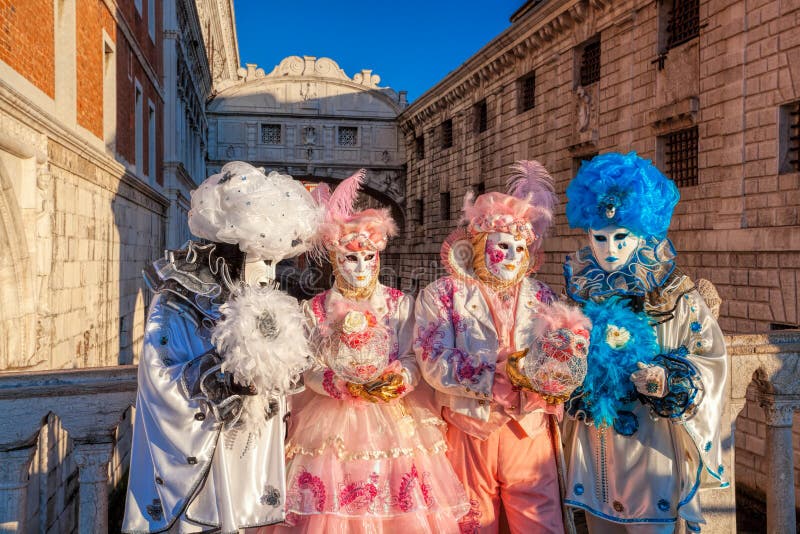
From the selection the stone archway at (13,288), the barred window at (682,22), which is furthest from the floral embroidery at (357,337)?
the barred window at (682,22)

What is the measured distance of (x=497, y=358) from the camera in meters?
3.20

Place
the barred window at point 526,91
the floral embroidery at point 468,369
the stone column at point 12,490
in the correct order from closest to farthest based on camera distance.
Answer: the stone column at point 12,490
the floral embroidery at point 468,369
the barred window at point 526,91

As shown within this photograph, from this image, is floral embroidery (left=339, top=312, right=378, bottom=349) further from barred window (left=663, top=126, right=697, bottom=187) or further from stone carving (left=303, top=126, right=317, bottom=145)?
stone carving (left=303, top=126, right=317, bottom=145)

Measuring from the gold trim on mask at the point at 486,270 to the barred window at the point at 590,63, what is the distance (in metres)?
11.2

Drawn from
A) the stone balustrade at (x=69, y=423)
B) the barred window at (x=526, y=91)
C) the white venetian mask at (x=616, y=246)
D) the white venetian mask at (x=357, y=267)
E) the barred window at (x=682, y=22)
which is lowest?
the stone balustrade at (x=69, y=423)

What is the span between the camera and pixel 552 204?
3574 millimetres

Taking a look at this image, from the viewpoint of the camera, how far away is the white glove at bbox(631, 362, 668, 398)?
277 cm

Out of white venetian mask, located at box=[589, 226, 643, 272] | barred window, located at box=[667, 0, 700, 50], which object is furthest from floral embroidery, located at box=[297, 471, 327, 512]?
barred window, located at box=[667, 0, 700, 50]

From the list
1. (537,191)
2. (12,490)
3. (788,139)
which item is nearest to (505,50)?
(788,139)

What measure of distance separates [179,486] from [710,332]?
2.56 meters

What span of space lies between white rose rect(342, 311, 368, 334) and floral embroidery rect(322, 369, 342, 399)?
28cm

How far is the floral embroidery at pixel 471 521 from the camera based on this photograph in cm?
297

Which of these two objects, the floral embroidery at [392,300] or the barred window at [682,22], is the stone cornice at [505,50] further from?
the floral embroidery at [392,300]

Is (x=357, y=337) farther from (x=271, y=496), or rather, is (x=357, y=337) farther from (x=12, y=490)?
(x=12, y=490)
